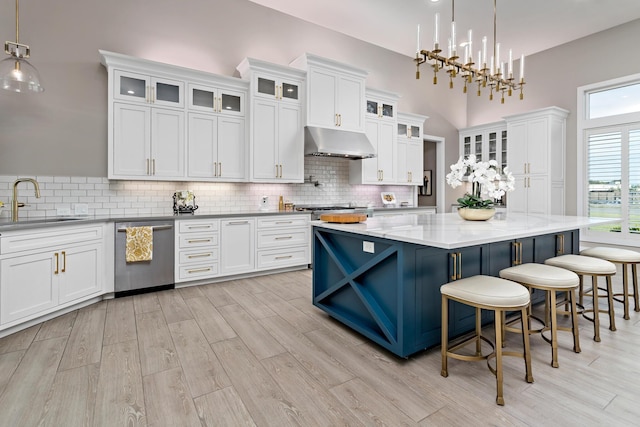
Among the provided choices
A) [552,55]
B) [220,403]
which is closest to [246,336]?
[220,403]

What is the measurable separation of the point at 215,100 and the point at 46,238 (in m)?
2.48

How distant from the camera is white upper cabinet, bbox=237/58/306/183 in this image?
4.53 m

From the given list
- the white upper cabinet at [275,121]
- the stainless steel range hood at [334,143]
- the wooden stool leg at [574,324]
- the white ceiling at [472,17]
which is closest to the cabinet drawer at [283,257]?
the white upper cabinet at [275,121]

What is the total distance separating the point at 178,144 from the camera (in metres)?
4.11

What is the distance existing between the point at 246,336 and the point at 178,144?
2.67m

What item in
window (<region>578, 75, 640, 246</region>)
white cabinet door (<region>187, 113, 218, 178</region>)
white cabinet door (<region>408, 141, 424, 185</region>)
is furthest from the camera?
white cabinet door (<region>408, 141, 424, 185</region>)

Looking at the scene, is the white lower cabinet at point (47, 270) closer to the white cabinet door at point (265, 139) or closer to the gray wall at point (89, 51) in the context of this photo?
the gray wall at point (89, 51)

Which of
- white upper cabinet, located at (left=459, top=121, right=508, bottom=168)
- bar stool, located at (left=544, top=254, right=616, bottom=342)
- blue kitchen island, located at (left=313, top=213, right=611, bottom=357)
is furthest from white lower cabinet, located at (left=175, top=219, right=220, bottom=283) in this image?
white upper cabinet, located at (left=459, top=121, right=508, bottom=168)

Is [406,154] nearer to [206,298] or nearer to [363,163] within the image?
[363,163]

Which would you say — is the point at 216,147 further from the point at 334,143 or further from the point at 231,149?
the point at 334,143

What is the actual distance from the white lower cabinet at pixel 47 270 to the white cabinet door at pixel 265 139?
206 cm

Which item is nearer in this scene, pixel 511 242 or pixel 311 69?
pixel 511 242

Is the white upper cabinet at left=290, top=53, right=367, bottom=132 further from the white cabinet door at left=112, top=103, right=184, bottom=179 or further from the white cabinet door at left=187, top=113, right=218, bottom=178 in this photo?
the white cabinet door at left=112, top=103, right=184, bottom=179

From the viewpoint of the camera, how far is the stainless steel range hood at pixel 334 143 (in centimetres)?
480
